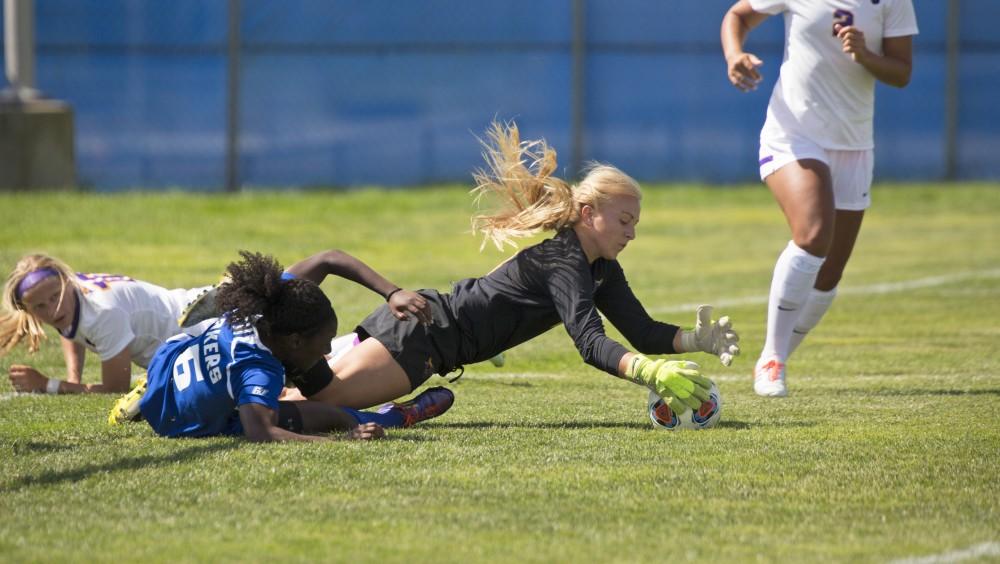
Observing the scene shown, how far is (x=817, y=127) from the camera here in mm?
7281

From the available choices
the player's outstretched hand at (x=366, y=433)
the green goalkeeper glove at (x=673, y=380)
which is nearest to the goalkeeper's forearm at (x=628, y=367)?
the green goalkeeper glove at (x=673, y=380)

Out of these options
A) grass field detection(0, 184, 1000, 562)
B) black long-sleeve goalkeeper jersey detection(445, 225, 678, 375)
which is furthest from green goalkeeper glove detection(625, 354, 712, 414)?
black long-sleeve goalkeeper jersey detection(445, 225, 678, 375)

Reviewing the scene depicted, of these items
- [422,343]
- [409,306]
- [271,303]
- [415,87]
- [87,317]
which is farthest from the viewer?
[415,87]

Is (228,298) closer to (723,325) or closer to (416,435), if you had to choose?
(416,435)

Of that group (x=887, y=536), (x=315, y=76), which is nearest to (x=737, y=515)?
(x=887, y=536)

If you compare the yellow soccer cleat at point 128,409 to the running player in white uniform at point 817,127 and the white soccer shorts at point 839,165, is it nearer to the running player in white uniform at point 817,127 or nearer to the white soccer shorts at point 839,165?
the running player in white uniform at point 817,127

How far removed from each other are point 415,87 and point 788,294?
13905 mm

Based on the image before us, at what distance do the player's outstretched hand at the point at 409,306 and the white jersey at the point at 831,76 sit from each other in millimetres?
2162

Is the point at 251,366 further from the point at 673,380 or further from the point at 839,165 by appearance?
the point at 839,165

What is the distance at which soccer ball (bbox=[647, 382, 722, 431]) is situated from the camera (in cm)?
612

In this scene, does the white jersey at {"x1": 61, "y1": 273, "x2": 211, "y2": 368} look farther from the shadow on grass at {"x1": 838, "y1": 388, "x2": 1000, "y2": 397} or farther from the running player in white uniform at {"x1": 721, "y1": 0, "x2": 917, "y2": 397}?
the shadow on grass at {"x1": 838, "y1": 388, "x2": 1000, "y2": 397}

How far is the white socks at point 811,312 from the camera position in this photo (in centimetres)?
756

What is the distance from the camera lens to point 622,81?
2094cm

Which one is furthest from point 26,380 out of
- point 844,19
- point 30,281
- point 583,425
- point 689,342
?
point 844,19
